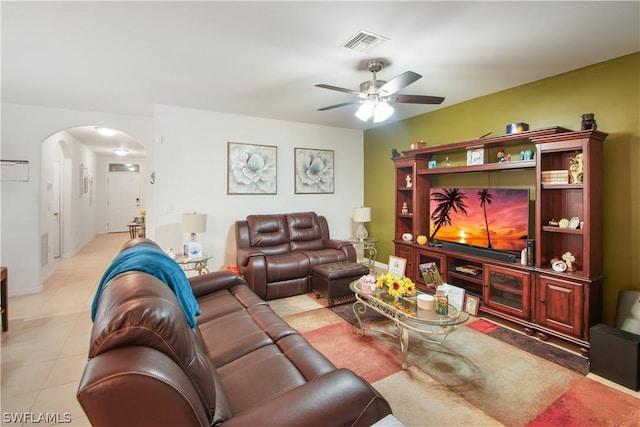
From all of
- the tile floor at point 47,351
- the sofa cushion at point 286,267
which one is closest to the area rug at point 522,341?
the tile floor at point 47,351

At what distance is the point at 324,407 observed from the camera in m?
1.06

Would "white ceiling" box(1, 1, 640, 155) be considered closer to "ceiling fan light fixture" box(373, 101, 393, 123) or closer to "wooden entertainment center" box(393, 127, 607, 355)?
"ceiling fan light fixture" box(373, 101, 393, 123)

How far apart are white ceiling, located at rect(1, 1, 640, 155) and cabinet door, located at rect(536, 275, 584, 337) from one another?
6.74ft

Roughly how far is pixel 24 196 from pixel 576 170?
21.5 feet

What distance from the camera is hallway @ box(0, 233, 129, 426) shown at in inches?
78.4

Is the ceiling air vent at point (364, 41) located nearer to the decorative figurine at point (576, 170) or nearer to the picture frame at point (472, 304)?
the decorative figurine at point (576, 170)

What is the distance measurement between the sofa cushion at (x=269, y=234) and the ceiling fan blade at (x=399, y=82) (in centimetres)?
253

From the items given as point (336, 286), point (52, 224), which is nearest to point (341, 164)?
point (336, 286)

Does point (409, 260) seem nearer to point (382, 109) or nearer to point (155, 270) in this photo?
point (382, 109)

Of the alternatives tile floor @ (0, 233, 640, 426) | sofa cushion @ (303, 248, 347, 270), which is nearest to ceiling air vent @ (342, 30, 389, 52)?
sofa cushion @ (303, 248, 347, 270)

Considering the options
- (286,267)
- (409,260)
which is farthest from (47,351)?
(409,260)

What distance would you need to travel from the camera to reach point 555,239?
3.10 metres

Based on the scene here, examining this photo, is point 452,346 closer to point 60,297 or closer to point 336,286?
point 336,286

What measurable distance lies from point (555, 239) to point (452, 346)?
158cm
